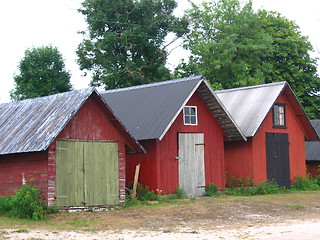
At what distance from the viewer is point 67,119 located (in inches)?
831

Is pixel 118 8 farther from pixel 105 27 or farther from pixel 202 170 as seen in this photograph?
pixel 202 170

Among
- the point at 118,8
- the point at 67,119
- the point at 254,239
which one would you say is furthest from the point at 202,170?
the point at 118,8

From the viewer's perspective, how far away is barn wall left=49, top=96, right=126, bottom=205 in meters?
22.1

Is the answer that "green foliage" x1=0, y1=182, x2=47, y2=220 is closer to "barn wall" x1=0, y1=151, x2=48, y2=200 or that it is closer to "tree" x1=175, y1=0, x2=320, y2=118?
"barn wall" x1=0, y1=151, x2=48, y2=200

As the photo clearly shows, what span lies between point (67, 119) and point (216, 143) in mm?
10577

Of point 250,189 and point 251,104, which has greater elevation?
point 251,104

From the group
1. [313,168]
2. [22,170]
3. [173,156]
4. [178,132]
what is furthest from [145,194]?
[313,168]

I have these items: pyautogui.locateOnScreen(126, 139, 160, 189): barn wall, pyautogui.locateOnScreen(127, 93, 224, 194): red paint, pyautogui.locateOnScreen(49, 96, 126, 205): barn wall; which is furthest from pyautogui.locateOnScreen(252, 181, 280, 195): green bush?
pyautogui.locateOnScreen(49, 96, 126, 205): barn wall

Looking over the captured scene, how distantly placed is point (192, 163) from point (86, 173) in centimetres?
733

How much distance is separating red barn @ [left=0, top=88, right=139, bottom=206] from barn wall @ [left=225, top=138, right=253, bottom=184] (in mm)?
9247

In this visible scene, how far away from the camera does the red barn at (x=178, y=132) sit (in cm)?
2691

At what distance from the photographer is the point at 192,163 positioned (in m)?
28.6

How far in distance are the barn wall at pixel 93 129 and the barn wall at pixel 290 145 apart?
33.3 ft

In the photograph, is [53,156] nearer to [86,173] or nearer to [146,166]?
[86,173]
